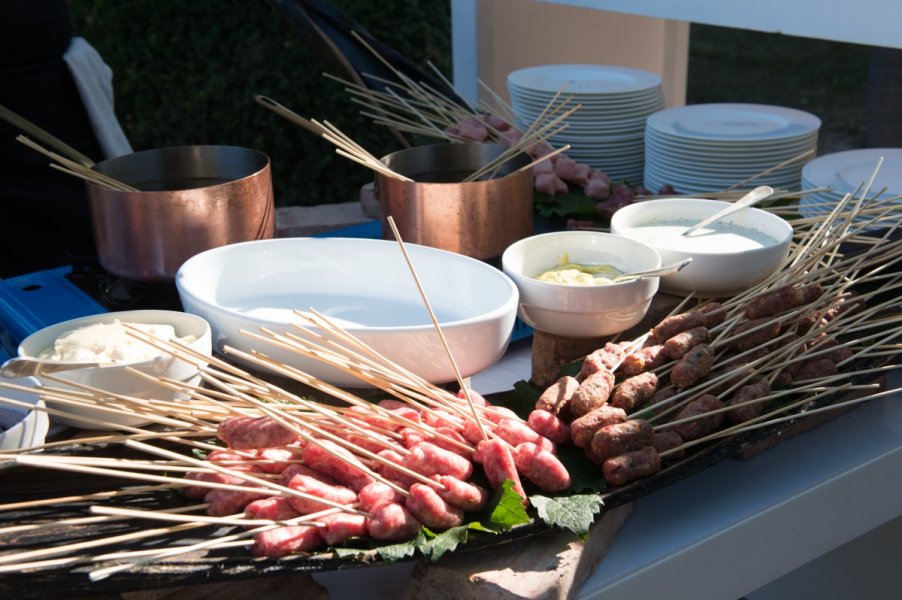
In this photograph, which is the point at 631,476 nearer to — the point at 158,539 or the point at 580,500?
the point at 580,500

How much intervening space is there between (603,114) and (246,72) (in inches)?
129

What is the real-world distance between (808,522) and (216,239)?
1.05 m

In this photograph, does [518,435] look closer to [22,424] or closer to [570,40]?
[22,424]

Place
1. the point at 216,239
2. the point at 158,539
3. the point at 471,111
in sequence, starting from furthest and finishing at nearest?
Answer: the point at 471,111 < the point at 216,239 < the point at 158,539

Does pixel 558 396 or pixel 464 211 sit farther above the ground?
pixel 464 211

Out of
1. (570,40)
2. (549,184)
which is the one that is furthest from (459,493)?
(570,40)

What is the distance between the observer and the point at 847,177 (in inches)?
76.4

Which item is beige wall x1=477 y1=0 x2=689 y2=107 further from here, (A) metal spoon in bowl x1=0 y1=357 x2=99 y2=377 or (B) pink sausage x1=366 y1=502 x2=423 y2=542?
(B) pink sausage x1=366 y1=502 x2=423 y2=542

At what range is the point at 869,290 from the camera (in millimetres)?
1658

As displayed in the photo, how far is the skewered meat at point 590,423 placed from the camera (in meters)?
1.20

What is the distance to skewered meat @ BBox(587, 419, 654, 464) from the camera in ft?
3.86

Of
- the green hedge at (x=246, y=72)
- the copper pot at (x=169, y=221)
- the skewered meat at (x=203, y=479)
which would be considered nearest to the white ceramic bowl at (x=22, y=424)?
the skewered meat at (x=203, y=479)

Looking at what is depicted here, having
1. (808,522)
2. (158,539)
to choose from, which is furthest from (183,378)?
(808,522)

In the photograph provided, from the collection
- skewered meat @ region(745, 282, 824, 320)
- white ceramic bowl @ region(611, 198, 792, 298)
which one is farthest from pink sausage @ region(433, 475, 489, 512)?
white ceramic bowl @ region(611, 198, 792, 298)
